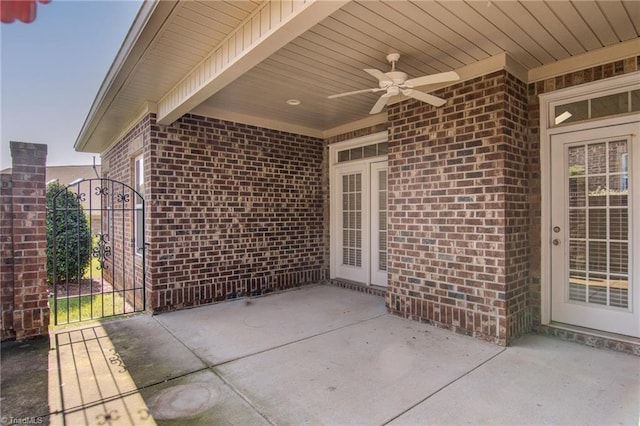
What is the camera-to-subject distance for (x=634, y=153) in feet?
10.2

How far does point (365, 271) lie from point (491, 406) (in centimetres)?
332

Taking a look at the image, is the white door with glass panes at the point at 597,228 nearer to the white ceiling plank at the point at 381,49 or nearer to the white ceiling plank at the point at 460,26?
the white ceiling plank at the point at 460,26

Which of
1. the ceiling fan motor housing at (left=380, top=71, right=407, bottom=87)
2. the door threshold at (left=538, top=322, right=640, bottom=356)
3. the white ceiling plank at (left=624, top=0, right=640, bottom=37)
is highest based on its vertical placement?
the white ceiling plank at (left=624, top=0, right=640, bottom=37)

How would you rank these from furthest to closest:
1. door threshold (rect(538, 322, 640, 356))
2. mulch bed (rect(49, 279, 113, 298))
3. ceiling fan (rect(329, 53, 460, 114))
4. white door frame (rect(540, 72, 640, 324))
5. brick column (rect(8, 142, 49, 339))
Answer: mulch bed (rect(49, 279, 113, 298))
white door frame (rect(540, 72, 640, 324))
brick column (rect(8, 142, 49, 339))
door threshold (rect(538, 322, 640, 356))
ceiling fan (rect(329, 53, 460, 114))

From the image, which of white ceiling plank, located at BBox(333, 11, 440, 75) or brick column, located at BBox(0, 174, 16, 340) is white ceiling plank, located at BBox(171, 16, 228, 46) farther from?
brick column, located at BBox(0, 174, 16, 340)

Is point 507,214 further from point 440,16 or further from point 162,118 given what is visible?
point 162,118

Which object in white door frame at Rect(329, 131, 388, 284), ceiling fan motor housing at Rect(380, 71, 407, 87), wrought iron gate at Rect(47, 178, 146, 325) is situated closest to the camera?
ceiling fan motor housing at Rect(380, 71, 407, 87)

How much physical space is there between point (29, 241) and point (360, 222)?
425 centimetres

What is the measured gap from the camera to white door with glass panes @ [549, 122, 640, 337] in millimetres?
3141

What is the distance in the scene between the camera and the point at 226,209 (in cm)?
506

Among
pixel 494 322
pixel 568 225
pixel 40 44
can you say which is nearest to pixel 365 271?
pixel 494 322

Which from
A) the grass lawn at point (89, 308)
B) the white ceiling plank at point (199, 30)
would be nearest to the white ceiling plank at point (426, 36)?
the white ceiling plank at point (199, 30)

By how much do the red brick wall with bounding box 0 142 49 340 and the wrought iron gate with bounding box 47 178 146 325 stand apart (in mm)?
202

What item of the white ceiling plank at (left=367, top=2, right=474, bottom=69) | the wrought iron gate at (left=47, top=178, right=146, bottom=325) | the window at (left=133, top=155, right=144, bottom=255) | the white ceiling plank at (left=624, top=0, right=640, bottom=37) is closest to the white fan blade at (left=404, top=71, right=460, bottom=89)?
the white ceiling plank at (left=367, top=2, right=474, bottom=69)
